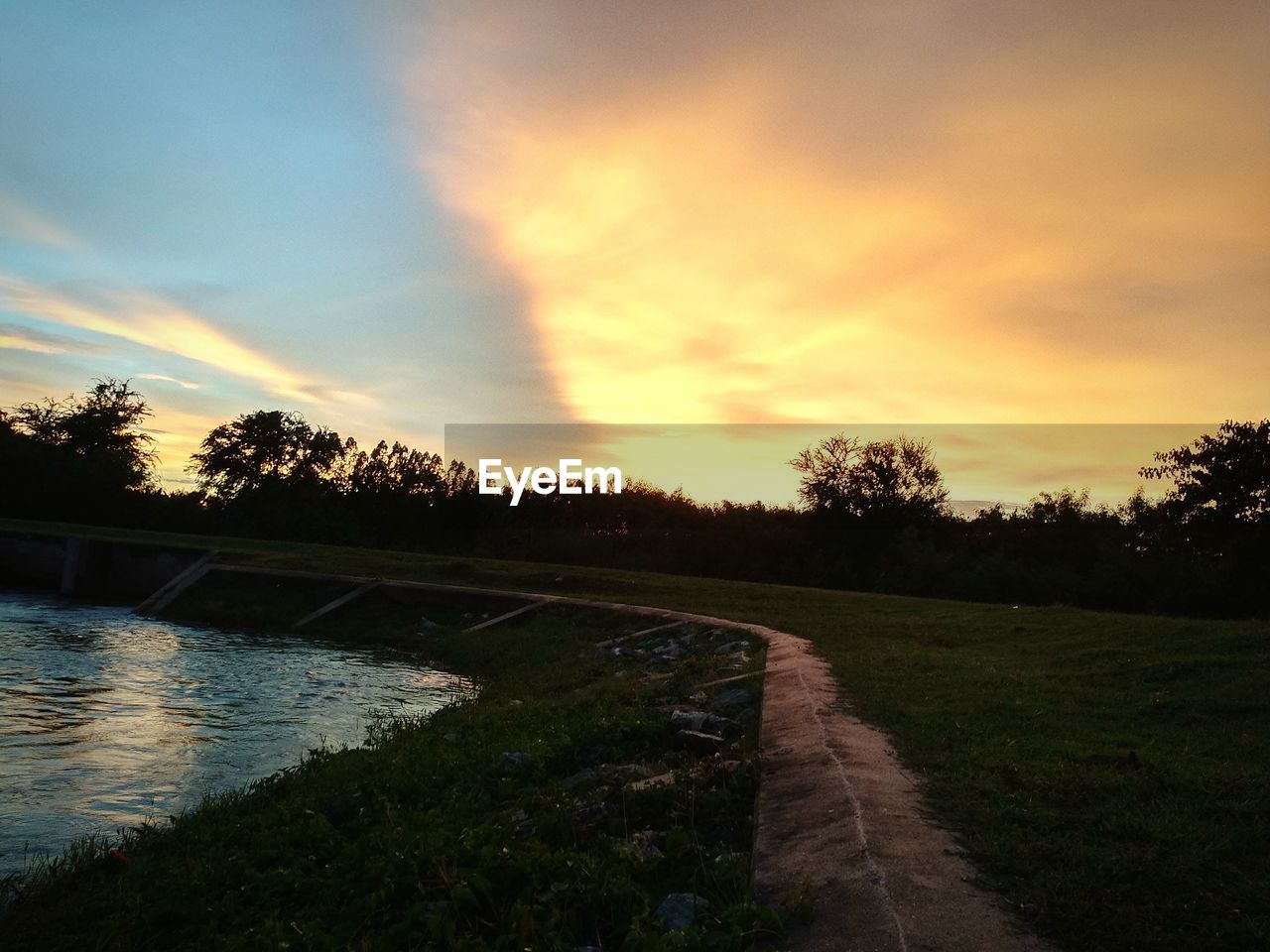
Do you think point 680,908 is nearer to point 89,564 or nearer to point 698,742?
point 698,742

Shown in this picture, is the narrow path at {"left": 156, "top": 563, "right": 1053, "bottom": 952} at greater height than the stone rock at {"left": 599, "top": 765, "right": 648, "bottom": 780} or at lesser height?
greater

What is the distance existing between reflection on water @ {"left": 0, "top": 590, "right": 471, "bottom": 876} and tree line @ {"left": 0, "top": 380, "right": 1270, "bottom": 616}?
2304cm

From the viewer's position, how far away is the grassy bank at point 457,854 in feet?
14.9

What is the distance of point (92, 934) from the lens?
5309 mm

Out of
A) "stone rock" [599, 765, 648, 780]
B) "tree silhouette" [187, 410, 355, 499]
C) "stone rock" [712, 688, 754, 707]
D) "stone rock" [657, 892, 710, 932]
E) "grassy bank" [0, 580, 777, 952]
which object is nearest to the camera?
"stone rock" [657, 892, 710, 932]

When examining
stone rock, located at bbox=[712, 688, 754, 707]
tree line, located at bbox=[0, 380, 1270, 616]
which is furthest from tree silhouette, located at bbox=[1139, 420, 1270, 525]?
stone rock, located at bbox=[712, 688, 754, 707]

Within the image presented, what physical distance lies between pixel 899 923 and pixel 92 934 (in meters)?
4.76

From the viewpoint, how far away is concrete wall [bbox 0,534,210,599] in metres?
33.4

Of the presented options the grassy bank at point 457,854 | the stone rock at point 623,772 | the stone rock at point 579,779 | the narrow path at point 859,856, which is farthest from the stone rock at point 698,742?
the stone rock at point 579,779

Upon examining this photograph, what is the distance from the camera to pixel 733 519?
5956cm

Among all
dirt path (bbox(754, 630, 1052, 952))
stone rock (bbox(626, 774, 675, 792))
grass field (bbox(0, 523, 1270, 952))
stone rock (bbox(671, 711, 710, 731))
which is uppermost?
grass field (bbox(0, 523, 1270, 952))

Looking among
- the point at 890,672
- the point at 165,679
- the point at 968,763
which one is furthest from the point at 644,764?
the point at 165,679

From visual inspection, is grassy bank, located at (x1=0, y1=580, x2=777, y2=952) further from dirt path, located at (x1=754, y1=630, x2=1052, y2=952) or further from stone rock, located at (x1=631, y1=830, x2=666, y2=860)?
dirt path, located at (x1=754, y1=630, x2=1052, y2=952)

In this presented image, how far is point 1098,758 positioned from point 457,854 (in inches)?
186
